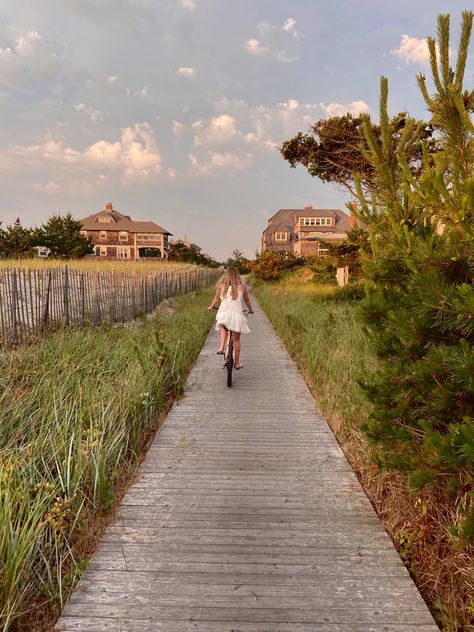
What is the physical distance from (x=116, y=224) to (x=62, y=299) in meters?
65.1

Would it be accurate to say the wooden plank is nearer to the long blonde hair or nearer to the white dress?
the white dress

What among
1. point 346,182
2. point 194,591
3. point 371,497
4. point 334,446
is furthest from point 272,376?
point 346,182

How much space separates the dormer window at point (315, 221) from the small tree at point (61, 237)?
3169 cm

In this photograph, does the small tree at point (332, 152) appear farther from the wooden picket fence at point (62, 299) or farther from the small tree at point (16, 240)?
the small tree at point (16, 240)

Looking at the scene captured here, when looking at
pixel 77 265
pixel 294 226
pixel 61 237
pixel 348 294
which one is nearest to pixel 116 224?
pixel 61 237

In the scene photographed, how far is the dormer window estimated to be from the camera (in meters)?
61.9

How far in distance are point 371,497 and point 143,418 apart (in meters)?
2.61

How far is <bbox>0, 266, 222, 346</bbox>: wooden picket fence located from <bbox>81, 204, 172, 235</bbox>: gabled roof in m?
58.6

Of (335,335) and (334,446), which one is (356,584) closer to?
(334,446)

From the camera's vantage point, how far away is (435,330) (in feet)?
8.30

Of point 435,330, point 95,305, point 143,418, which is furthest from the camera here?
point 95,305

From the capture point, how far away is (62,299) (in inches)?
329

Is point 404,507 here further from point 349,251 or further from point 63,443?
point 349,251

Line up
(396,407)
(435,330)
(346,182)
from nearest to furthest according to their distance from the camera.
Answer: (435,330)
(396,407)
(346,182)
